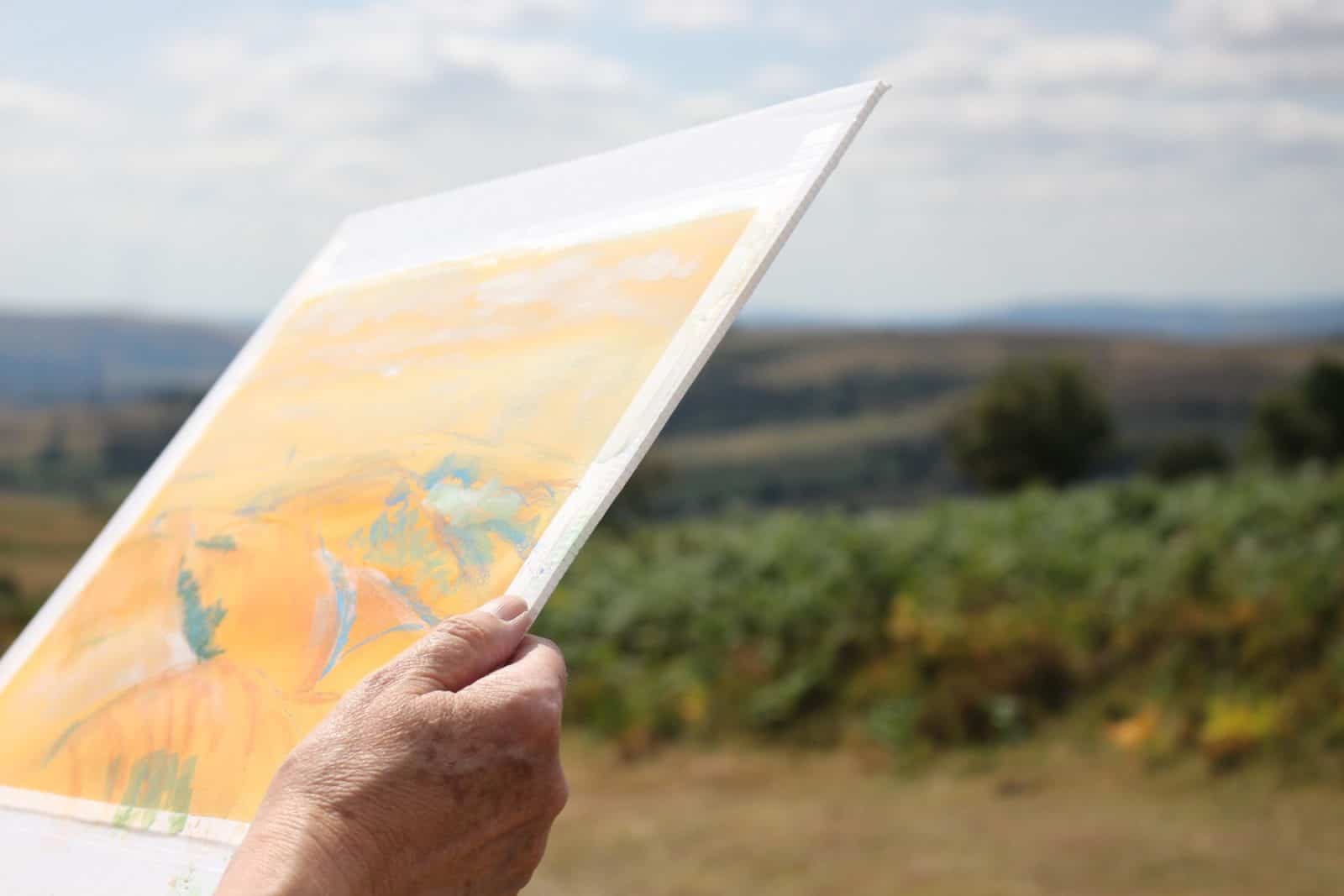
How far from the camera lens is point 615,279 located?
5.57 feet

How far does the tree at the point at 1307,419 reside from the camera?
18125 mm

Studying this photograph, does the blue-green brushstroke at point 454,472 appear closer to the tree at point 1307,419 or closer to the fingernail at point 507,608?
the fingernail at point 507,608

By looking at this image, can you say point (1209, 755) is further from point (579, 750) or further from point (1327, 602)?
point (579, 750)

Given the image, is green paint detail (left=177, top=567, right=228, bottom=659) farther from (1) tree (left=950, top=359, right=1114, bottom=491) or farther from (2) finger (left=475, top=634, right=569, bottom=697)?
(1) tree (left=950, top=359, right=1114, bottom=491)

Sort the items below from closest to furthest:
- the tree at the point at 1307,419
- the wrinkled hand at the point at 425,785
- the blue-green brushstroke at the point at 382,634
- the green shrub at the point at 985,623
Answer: the wrinkled hand at the point at 425,785, the blue-green brushstroke at the point at 382,634, the green shrub at the point at 985,623, the tree at the point at 1307,419

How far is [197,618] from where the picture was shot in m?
1.71

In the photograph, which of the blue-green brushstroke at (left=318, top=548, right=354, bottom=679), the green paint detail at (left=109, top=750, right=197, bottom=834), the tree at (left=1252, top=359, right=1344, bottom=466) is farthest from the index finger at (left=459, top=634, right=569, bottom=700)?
the tree at (left=1252, top=359, right=1344, bottom=466)

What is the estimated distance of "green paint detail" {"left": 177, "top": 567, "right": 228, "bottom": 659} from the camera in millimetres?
1646

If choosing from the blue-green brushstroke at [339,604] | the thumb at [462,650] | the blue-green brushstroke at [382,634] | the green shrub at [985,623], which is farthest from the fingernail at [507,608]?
Result: the green shrub at [985,623]

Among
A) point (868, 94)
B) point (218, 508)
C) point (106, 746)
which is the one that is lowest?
point (106, 746)

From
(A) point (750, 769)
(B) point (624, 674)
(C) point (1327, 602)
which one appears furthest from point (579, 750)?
(C) point (1327, 602)

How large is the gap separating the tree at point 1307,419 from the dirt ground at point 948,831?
14448mm

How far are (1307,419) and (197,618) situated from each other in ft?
65.5

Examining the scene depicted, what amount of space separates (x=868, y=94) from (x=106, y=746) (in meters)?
A: 1.34
